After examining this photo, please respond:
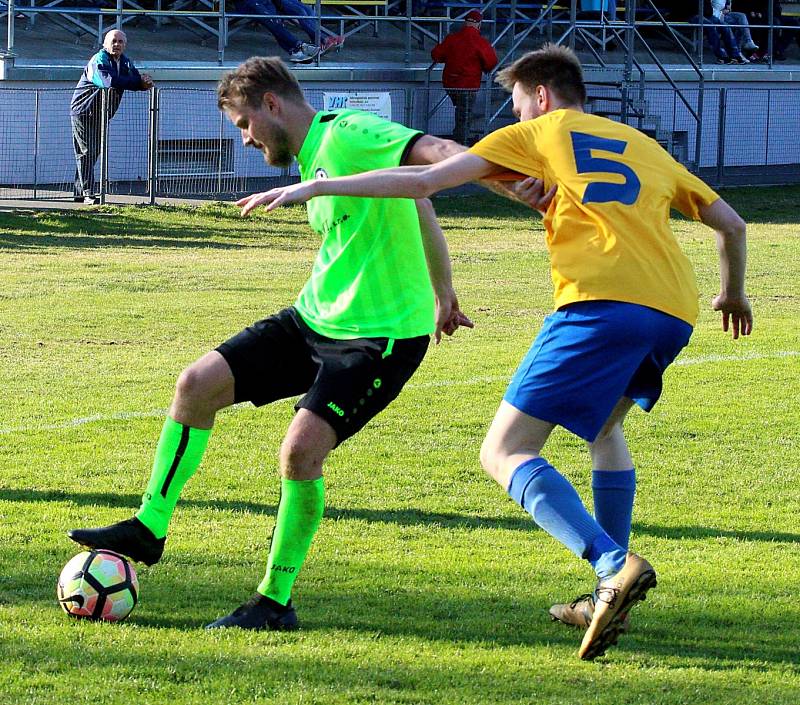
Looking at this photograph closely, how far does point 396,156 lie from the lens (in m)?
4.81

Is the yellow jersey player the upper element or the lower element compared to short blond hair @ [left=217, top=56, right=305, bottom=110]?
lower

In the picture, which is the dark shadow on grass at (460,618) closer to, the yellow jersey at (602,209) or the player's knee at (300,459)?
the player's knee at (300,459)

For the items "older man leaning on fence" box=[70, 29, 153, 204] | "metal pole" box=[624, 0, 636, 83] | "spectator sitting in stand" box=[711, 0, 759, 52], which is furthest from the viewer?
"spectator sitting in stand" box=[711, 0, 759, 52]

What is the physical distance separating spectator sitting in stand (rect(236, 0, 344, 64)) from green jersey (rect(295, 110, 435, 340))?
1849cm

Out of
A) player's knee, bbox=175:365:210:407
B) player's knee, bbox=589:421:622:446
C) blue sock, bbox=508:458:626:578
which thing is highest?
player's knee, bbox=175:365:210:407

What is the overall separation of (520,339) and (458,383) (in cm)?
195

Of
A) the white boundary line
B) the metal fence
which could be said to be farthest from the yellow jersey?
the metal fence

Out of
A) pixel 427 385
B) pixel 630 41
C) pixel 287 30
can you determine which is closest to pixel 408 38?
pixel 287 30

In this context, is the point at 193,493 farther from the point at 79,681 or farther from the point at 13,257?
the point at 13,257

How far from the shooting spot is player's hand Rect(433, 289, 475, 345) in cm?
535

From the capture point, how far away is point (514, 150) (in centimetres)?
453

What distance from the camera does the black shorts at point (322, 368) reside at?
15.8 ft

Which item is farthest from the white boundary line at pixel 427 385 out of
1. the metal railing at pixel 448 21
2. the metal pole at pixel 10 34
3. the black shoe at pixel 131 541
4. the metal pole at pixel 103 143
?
the metal railing at pixel 448 21

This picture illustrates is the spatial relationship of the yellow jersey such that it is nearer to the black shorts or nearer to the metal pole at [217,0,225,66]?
the black shorts
